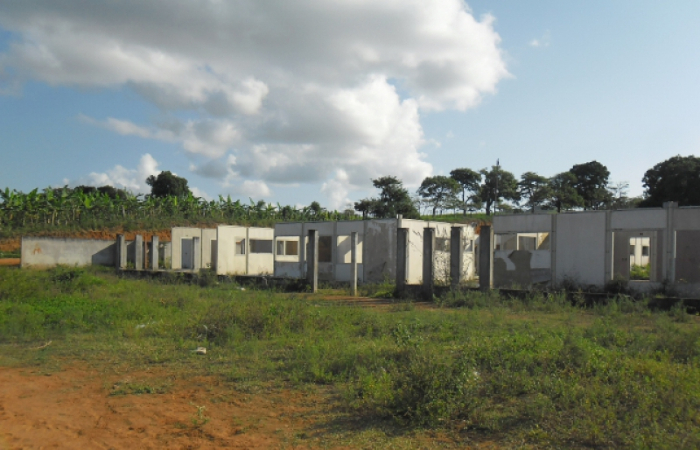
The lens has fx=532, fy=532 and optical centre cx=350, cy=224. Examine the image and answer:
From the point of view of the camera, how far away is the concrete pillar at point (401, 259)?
18.4m

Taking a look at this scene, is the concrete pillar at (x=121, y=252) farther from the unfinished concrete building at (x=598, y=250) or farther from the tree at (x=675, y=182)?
the tree at (x=675, y=182)

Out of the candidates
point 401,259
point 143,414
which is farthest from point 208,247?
point 143,414

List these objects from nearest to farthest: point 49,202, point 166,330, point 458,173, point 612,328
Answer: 1. point 612,328
2. point 166,330
3. point 49,202
4. point 458,173

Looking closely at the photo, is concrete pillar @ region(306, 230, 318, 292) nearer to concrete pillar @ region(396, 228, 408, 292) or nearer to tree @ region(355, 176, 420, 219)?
concrete pillar @ region(396, 228, 408, 292)

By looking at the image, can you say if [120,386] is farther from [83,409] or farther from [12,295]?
[12,295]

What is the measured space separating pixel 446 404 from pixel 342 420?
113 cm

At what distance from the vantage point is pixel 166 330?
10.9m

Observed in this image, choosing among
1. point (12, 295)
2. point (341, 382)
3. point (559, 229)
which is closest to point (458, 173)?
point (559, 229)

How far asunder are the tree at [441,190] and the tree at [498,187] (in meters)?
3.72

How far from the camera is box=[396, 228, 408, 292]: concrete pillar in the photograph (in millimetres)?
18375

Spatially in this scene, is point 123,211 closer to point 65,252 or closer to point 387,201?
point 65,252

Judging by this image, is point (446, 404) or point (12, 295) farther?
point (12, 295)

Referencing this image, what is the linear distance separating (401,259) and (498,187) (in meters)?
42.4

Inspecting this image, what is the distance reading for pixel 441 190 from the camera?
5709 centimetres
